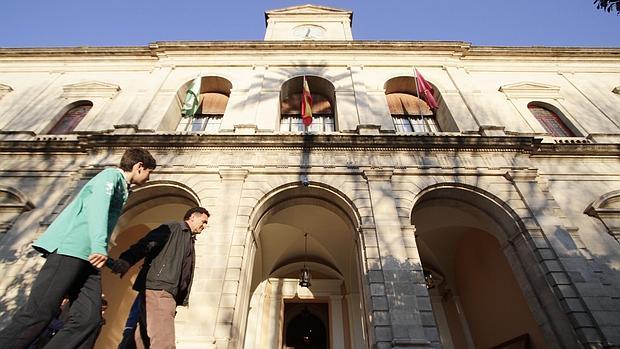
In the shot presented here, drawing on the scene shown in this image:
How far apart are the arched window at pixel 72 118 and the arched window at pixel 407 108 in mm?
11626

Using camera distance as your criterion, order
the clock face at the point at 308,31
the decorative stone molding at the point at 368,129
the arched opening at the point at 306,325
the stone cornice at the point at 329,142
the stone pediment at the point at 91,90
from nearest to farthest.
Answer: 1. the stone cornice at the point at 329,142
2. the decorative stone molding at the point at 368,129
3. the arched opening at the point at 306,325
4. the stone pediment at the point at 91,90
5. the clock face at the point at 308,31

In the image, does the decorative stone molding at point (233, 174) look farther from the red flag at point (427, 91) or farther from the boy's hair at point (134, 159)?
the red flag at point (427, 91)

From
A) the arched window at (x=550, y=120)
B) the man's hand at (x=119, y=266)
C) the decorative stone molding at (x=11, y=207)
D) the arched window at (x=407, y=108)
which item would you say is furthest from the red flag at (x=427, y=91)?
the decorative stone molding at (x=11, y=207)

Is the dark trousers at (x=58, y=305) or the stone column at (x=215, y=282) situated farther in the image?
the stone column at (x=215, y=282)

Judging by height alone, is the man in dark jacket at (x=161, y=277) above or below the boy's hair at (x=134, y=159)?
below

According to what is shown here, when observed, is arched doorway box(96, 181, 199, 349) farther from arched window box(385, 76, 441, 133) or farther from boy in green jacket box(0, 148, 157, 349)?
arched window box(385, 76, 441, 133)

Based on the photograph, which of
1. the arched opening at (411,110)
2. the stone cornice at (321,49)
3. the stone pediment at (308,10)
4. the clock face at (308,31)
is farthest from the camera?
the stone pediment at (308,10)

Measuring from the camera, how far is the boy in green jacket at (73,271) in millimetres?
2254

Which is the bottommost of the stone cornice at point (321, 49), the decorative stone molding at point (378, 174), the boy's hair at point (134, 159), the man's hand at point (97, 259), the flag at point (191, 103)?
the man's hand at point (97, 259)

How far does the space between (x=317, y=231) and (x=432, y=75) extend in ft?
25.3

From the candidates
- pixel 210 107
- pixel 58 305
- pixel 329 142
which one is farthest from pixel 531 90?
pixel 58 305

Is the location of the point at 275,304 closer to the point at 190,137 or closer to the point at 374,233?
the point at 374,233

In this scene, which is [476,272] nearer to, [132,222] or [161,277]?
[161,277]

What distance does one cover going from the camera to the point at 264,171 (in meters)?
8.28
